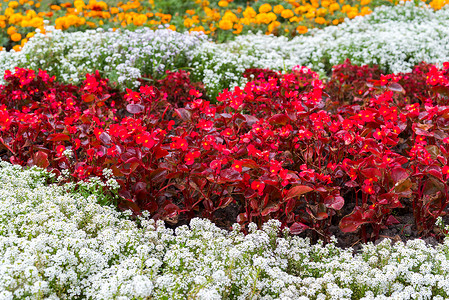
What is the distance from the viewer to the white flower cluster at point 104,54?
17.8 ft

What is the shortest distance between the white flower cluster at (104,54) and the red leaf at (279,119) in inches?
85.9

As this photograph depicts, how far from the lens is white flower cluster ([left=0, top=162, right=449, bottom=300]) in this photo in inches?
83.6

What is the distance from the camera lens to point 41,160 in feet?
11.3

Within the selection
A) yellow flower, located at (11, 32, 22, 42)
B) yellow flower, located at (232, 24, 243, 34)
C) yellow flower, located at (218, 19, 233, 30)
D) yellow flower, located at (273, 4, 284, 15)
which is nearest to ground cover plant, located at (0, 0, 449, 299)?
yellow flower, located at (232, 24, 243, 34)

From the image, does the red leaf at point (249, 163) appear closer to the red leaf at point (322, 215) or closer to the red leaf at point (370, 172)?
the red leaf at point (322, 215)

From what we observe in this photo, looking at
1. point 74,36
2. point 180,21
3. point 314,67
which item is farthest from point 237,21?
point 74,36

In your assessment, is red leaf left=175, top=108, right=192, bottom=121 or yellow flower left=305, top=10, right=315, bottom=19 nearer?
red leaf left=175, top=108, right=192, bottom=121

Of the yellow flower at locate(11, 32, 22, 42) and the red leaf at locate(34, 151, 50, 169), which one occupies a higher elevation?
the red leaf at locate(34, 151, 50, 169)

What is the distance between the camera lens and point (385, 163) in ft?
9.18

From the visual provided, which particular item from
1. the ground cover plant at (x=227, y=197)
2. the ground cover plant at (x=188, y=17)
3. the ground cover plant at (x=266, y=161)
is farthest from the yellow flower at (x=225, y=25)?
the ground cover plant at (x=266, y=161)

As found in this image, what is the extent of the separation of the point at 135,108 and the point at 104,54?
8.09 feet

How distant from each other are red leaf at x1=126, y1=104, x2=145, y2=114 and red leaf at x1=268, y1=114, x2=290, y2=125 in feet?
3.19

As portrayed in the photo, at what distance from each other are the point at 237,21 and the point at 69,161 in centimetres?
526

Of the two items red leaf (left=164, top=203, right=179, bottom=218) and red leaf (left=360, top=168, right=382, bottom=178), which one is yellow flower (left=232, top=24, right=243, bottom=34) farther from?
red leaf (left=360, top=168, right=382, bottom=178)
